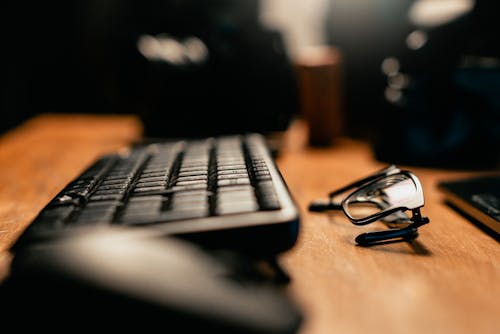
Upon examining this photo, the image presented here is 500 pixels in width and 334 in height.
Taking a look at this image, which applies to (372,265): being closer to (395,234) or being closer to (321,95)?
(395,234)

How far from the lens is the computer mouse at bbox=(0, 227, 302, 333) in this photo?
12.6 inches

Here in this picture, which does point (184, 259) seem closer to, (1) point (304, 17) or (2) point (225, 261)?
(2) point (225, 261)

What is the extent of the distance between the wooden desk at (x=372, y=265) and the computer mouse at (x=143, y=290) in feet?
0.17

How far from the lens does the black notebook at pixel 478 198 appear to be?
0.55 meters

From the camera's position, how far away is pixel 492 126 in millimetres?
811

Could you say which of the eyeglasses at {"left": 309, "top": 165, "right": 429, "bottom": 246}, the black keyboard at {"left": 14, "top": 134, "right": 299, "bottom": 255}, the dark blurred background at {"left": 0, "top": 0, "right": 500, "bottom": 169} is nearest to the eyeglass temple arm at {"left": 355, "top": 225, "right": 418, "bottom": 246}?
the eyeglasses at {"left": 309, "top": 165, "right": 429, "bottom": 246}

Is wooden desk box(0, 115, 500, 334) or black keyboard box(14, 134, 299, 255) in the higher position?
black keyboard box(14, 134, 299, 255)

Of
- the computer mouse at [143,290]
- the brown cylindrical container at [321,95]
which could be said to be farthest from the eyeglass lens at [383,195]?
the brown cylindrical container at [321,95]

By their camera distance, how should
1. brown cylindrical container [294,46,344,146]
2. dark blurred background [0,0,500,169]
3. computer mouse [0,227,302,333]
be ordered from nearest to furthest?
1. computer mouse [0,227,302,333]
2. dark blurred background [0,0,500,169]
3. brown cylindrical container [294,46,344,146]

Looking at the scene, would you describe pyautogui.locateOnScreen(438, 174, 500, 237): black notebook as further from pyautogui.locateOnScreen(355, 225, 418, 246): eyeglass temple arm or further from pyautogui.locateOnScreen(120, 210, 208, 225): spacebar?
pyautogui.locateOnScreen(120, 210, 208, 225): spacebar

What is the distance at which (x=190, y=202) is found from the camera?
1.49ft

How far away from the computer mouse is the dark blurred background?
1.91ft

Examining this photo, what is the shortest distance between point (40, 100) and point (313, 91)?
1.15 m

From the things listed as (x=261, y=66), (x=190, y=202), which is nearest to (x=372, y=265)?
(x=190, y=202)
